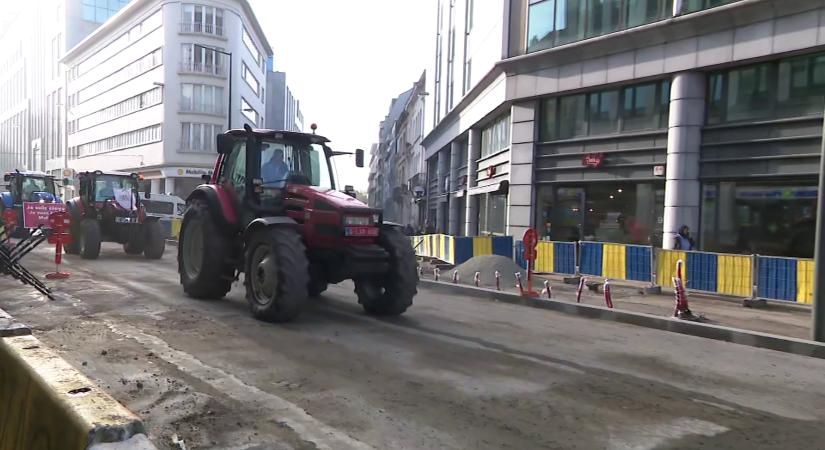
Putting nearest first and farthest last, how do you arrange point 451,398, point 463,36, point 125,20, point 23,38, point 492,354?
point 451,398 < point 492,354 < point 463,36 < point 125,20 < point 23,38

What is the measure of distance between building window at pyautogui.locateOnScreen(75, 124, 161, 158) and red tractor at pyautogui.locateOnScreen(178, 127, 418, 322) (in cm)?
4584

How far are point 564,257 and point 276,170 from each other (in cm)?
909

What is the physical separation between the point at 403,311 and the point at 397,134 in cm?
6533

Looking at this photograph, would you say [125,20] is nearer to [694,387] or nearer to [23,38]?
[23,38]

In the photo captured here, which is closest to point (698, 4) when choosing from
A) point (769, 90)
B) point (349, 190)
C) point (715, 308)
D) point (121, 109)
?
point (769, 90)

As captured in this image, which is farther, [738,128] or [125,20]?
[125,20]

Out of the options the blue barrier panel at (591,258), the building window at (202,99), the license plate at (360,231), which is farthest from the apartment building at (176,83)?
the license plate at (360,231)

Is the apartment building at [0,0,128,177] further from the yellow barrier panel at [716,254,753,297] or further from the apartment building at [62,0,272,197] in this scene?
the yellow barrier panel at [716,254,753,297]

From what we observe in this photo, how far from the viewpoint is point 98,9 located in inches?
2872

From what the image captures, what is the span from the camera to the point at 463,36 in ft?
98.1

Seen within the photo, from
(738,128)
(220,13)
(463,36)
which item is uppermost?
(220,13)

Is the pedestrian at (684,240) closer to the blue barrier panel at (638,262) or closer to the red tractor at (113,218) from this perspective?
the blue barrier panel at (638,262)

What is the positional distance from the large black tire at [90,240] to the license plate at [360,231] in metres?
10.9

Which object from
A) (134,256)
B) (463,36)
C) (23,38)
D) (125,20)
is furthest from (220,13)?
(23,38)
